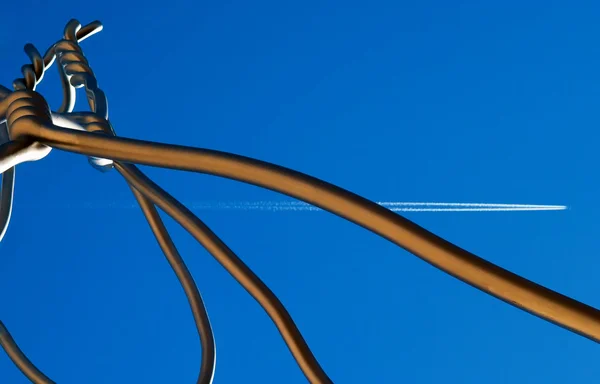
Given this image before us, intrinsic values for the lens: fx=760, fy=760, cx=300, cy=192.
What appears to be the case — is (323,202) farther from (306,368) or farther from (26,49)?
(26,49)

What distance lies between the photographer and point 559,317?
6.2 inches

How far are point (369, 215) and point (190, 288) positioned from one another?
163 mm

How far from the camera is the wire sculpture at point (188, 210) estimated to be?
167 millimetres

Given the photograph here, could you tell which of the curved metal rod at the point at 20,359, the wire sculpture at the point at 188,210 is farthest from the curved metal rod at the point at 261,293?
the curved metal rod at the point at 20,359

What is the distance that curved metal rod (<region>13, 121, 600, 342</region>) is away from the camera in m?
0.16

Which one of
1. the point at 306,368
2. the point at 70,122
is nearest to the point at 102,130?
the point at 70,122

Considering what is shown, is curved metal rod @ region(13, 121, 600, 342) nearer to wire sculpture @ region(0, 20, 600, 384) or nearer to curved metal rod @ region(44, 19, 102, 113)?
wire sculpture @ region(0, 20, 600, 384)

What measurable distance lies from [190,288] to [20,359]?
82 millimetres

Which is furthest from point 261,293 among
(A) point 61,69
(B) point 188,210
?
(A) point 61,69

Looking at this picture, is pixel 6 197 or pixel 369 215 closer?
pixel 369 215

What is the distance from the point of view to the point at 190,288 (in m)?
0.33

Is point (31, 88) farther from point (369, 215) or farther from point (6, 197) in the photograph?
point (369, 215)

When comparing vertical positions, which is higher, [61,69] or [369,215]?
[61,69]

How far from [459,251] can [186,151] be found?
0.09 m
